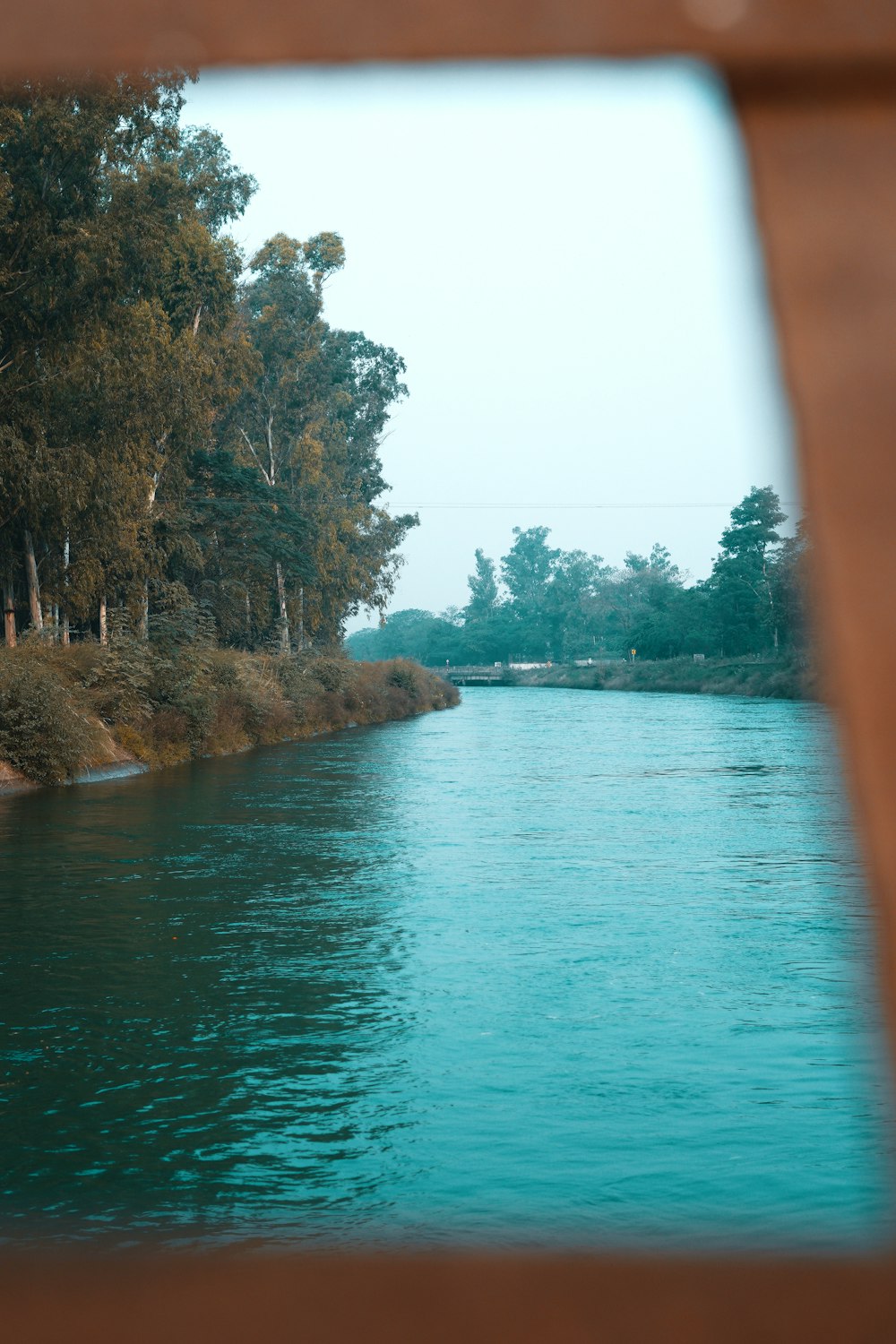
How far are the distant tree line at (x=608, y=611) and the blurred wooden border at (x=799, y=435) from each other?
4115 cm

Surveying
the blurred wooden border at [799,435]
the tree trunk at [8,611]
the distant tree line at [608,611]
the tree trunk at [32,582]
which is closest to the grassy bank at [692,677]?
the distant tree line at [608,611]

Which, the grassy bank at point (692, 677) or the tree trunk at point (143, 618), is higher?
the tree trunk at point (143, 618)

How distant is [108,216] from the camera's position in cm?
2070

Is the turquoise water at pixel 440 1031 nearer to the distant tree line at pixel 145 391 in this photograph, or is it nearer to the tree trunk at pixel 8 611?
the distant tree line at pixel 145 391

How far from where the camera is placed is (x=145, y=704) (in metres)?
21.8

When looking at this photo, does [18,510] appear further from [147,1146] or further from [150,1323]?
[150,1323]

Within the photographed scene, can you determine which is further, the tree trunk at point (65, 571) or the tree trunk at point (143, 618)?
the tree trunk at point (143, 618)

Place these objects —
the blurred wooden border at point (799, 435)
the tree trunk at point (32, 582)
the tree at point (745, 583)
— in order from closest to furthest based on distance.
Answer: the blurred wooden border at point (799, 435) < the tree trunk at point (32, 582) < the tree at point (745, 583)

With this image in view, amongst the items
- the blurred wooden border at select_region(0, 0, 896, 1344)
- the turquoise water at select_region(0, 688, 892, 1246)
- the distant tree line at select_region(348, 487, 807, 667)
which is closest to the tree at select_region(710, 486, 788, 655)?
the distant tree line at select_region(348, 487, 807, 667)

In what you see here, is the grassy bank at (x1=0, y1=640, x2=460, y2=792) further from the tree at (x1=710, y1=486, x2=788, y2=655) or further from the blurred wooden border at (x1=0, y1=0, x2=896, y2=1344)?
the tree at (x1=710, y1=486, x2=788, y2=655)

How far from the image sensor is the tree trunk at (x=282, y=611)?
3438cm

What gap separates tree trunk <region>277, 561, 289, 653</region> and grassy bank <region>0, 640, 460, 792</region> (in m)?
0.92

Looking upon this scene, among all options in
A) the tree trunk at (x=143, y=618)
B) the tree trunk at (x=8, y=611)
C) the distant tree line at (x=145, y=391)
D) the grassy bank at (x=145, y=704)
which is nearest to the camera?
the grassy bank at (x=145, y=704)

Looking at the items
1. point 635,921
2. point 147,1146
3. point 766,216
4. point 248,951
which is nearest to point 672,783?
point 635,921
